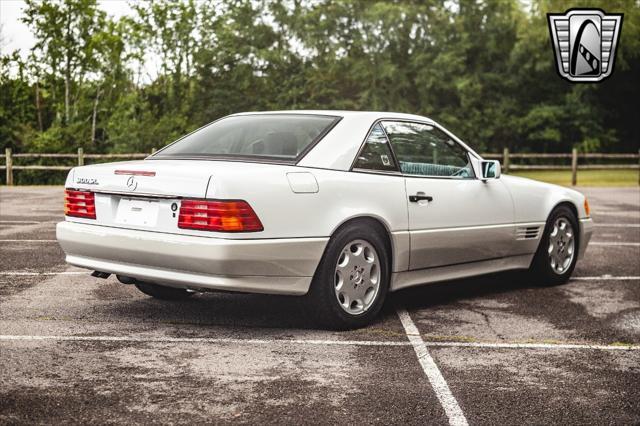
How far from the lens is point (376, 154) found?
5977 millimetres

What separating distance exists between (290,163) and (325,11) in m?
43.3

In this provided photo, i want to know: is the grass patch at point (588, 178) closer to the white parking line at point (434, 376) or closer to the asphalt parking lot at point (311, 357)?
the asphalt parking lot at point (311, 357)

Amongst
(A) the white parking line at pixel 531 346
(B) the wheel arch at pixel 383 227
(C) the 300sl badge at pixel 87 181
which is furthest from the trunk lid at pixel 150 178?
(A) the white parking line at pixel 531 346

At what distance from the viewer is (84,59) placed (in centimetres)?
3997

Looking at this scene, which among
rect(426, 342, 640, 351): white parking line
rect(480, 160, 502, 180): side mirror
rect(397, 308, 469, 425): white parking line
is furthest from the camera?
rect(480, 160, 502, 180): side mirror

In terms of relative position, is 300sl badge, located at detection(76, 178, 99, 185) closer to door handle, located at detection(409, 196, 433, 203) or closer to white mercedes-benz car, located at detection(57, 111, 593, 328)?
white mercedes-benz car, located at detection(57, 111, 593, 328)

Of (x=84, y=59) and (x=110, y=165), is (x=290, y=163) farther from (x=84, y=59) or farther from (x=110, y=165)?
(x=84, y=59)

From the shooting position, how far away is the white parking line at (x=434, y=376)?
3.79m

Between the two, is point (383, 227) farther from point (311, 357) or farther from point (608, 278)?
point (608, 278)

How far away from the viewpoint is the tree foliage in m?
39.9

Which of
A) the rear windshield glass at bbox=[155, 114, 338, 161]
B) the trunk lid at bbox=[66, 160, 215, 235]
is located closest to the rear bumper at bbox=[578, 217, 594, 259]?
the rear windshield glass at bbox=[155, 114, 338, 161]

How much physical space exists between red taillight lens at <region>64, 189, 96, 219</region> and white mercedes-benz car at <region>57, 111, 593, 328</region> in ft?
0.04

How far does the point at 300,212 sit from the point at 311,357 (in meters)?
0.92

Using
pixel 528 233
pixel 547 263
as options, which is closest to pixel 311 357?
pixel 528 233
